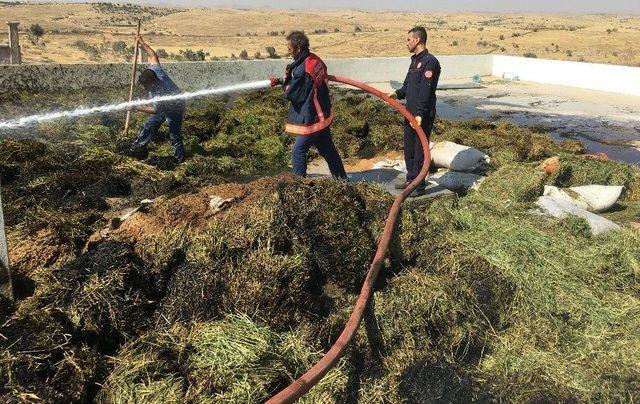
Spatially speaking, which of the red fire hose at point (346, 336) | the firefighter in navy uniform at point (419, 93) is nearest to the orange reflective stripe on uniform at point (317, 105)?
the firefighter in navy uniform at point (419, 93)

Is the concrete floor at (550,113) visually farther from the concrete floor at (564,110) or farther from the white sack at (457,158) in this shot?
the white sack at (457,158)

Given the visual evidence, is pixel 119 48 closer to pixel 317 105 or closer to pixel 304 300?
pixel 317 105

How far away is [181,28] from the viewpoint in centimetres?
6100

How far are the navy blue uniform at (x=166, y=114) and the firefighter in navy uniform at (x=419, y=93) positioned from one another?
8.88ft

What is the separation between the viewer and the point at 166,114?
255 inches

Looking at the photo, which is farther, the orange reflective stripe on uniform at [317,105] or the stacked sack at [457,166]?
the stacked sack at [457,166]

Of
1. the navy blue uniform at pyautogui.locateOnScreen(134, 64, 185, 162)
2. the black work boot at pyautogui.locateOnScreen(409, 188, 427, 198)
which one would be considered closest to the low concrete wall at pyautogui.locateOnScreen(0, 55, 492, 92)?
the navy blue uniform at pyautogui.locateOnScreen(134, 64, 185, 162)

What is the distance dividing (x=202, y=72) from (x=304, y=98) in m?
9.12

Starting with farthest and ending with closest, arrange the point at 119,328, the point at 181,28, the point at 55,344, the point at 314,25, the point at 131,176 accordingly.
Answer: the point at 314,25, the point at 181,28, the point at 131,176, the point at 119,328, the point at 55,344

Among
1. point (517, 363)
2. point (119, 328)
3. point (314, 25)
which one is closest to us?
point (119, 328)

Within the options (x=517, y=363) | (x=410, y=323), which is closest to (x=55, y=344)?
(x=410, y=323)

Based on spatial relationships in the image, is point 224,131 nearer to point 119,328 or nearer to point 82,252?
point 82,252

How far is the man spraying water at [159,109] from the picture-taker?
21.2 ft

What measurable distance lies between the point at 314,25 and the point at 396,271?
7000 centimetres
